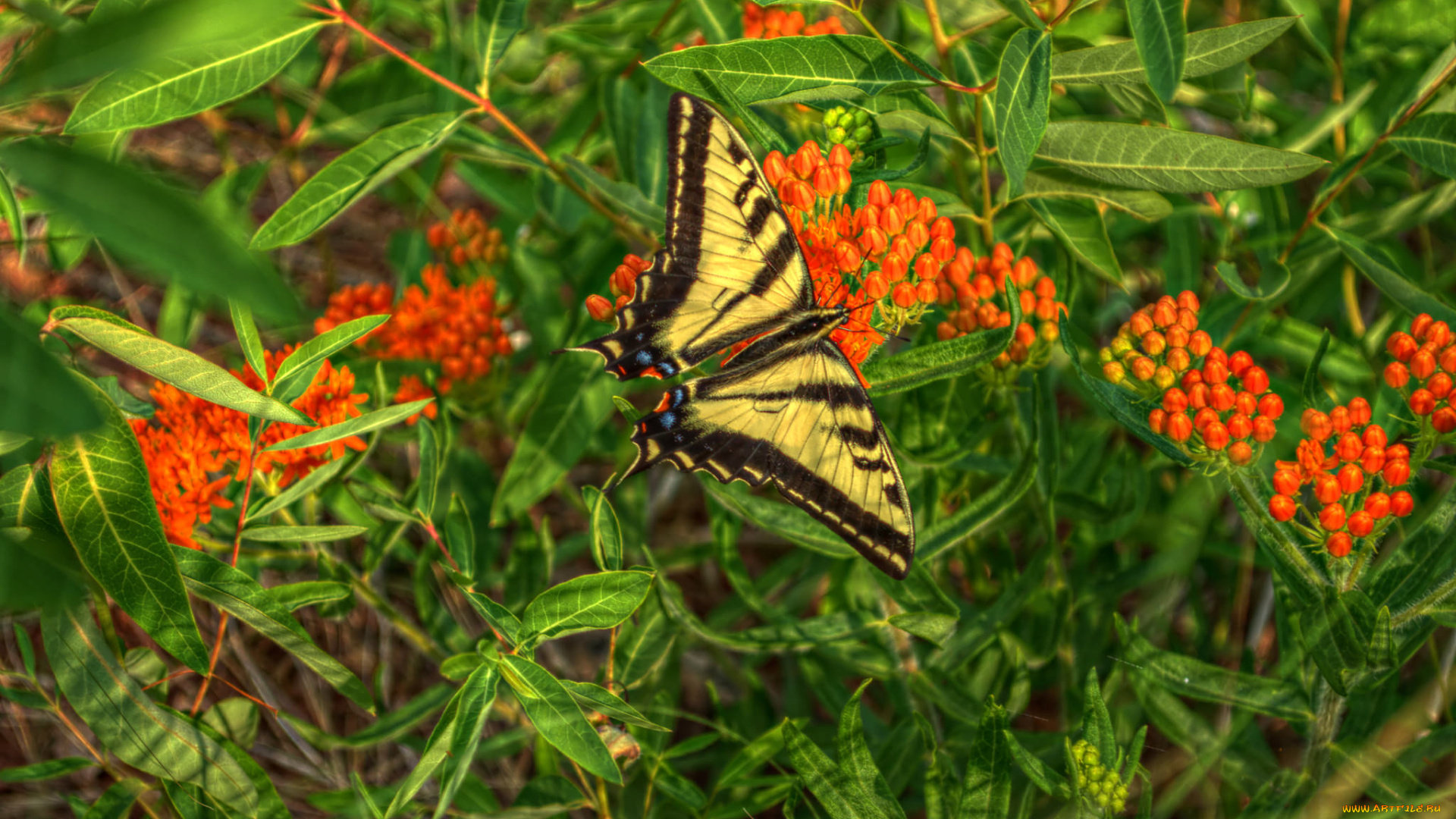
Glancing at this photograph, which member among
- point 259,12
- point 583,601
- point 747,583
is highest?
point 259,12

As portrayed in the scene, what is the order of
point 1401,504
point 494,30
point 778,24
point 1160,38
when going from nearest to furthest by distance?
1. point 1160,38
2. point 1401,504
3. point 494,30
4. point 778,24

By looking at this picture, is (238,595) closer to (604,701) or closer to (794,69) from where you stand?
(604,701)

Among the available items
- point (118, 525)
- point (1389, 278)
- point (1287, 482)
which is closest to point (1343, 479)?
point (1287, 482)

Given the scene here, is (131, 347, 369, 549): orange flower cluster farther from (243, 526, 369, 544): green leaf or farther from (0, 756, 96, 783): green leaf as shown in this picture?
(0, 756, 96, 783): green leaf

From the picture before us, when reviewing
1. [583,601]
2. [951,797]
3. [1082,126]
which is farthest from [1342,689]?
[583,601]

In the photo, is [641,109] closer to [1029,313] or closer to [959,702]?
[1029,313]

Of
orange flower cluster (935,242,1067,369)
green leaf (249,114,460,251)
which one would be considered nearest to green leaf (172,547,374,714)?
green leaf (249,114,460,251)
